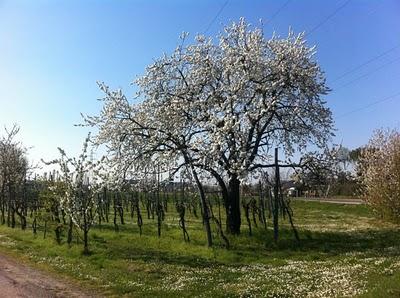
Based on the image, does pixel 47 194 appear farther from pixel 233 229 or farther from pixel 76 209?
pixel 233 229

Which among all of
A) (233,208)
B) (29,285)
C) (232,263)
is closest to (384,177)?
(233,208)

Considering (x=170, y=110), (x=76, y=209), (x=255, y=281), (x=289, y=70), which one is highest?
(x=289, y=70)

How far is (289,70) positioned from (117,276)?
14.8 meters

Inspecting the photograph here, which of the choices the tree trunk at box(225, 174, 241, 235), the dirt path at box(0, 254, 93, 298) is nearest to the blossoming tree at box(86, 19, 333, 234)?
the tree trunk at box(225, 174, 241, 235)

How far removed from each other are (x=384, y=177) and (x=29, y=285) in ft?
79.5

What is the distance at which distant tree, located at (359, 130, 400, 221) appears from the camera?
98.8ft

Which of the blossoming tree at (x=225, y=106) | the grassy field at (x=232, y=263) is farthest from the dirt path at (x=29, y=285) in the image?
the blossoming tree at (x=225, y=106)

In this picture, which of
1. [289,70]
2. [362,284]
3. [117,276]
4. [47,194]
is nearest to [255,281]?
[362,284]

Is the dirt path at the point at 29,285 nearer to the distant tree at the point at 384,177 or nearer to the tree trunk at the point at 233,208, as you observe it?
the tree trunk at the point at 233,208

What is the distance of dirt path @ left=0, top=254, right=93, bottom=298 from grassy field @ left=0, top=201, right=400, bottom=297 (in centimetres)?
69

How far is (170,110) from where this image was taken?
25109 mm

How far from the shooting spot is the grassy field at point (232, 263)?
42.8 feet

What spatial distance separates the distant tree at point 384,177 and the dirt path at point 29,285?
22346 millimetres

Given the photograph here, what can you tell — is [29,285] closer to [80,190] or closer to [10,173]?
[80,190]
